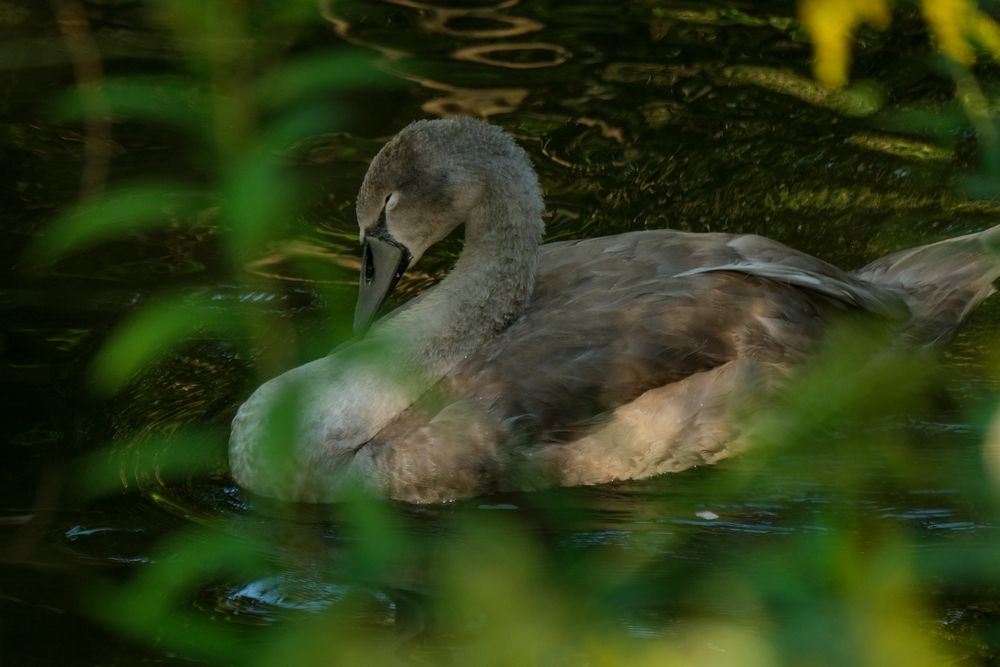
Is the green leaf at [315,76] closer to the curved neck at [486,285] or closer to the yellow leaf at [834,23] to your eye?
the yellow leaf at [834,23]

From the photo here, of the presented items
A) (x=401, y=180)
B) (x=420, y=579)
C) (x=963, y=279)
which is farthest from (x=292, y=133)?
(x=963, y=279)

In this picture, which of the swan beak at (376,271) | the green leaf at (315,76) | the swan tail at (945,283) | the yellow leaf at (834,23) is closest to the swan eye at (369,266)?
the swan beak at (376,271)

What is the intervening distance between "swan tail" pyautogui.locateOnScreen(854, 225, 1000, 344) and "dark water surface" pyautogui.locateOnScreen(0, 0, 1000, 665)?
21 cm

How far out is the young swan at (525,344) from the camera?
18.6ft

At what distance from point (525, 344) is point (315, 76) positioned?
12.6ft

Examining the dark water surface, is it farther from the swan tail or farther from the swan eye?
the swan eye

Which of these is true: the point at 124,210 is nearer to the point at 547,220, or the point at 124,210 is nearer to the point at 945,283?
the point at 945,283

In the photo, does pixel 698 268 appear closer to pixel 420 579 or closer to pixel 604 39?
pixel 420 579

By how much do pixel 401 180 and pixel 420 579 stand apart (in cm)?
159

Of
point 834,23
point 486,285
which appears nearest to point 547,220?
point 486,285

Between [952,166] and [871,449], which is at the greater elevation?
[952,166]

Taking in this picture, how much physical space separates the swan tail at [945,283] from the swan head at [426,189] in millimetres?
1722

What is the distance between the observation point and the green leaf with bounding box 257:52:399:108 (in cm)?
199

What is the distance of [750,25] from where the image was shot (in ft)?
30.6
